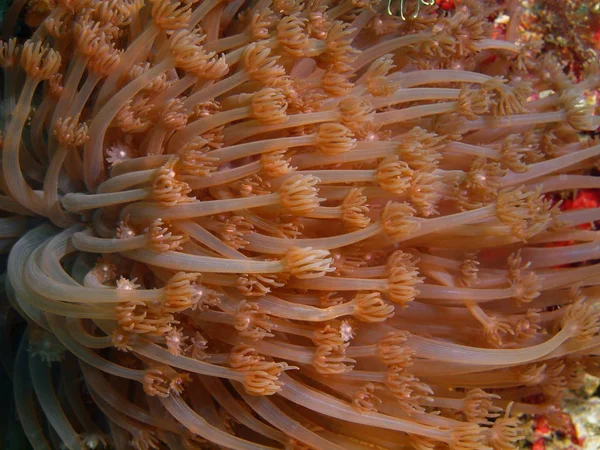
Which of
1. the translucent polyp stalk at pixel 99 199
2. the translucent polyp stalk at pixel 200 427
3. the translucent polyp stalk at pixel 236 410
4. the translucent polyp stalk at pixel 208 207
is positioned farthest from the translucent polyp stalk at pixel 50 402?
the translucent polyp stalk at pixel 208 207

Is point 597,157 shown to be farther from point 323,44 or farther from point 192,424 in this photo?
point 192,424

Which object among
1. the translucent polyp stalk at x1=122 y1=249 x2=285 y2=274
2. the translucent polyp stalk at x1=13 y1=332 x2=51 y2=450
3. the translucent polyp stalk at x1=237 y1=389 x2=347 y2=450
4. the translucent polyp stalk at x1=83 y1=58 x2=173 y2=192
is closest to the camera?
the translucent polyp stalk at x1=122 y1=249 x2=285 y2=274

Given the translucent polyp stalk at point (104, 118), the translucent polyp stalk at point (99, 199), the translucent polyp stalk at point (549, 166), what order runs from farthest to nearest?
the translucent polyp stalk at point (549, 166) → the translucent polyp stalk at point (104, 118) → the translucent polyp stalk at point (99, 199)

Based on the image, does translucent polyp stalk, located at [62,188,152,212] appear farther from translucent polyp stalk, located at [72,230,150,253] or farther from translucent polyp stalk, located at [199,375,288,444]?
translucent polyp stalk, located at [199,375,288,444]

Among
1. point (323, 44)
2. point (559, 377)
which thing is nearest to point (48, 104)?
point (323, 44)

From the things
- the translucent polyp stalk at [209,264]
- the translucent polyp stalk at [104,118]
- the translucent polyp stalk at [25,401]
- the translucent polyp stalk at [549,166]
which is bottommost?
the translucent polyp stalk at [25,401]

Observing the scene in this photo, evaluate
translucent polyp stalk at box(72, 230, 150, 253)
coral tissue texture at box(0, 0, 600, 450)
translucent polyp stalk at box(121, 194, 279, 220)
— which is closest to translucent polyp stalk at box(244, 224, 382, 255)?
coral tissue texture at box(0, 0, 600, 450)

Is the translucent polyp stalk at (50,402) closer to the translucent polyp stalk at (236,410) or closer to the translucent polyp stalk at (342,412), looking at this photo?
the translucent polyp stalk at (236,410)

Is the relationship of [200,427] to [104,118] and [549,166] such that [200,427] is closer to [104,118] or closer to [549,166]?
[104,118]

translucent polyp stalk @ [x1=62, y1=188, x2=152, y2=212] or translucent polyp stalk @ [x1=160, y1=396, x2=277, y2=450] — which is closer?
translucent polyp stalk @ [x1=62, y1=188, x2=152, y2=212]
